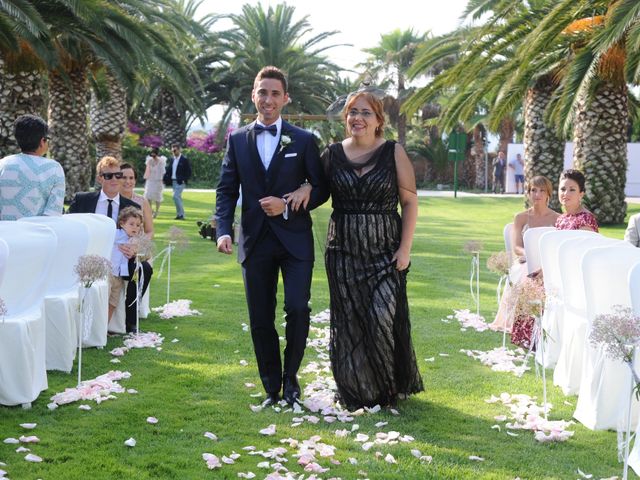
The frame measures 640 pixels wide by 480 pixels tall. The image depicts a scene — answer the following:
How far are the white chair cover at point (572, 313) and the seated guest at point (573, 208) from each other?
1299 mm

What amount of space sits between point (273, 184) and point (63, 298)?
2301 millimetres

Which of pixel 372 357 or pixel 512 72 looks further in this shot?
pixel 512 72

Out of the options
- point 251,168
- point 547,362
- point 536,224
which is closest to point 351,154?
point 251,168

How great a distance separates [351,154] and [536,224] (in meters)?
3.61

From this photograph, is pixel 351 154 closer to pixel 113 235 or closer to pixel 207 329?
pixel 113 235

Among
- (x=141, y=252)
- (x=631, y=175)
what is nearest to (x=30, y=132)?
(x=141, y=252)

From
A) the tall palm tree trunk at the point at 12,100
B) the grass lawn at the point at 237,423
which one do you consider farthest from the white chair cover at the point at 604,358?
the tall palm tree trunk at the point at 12,100

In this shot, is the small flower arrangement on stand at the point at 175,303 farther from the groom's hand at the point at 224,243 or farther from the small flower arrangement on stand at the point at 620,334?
the small flower arrangement on stand at the point at 620,334

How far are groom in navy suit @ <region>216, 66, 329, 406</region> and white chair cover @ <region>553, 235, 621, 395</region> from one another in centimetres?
205

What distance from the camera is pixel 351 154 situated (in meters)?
6.33

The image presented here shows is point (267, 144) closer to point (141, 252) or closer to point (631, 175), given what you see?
point (141, 252)

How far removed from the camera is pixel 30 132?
7367mm

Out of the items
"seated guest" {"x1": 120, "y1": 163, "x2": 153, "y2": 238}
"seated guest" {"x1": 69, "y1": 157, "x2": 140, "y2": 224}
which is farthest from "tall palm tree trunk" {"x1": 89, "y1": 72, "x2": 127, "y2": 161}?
"seated guest" {"x1": 69, "y1": 157, "x2": 140, "y2": 224}

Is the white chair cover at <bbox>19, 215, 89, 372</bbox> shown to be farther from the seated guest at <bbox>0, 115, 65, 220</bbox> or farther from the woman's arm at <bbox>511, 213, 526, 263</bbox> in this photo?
the woman's arm at <bbox>511, 213, 526, 263</bbox>
